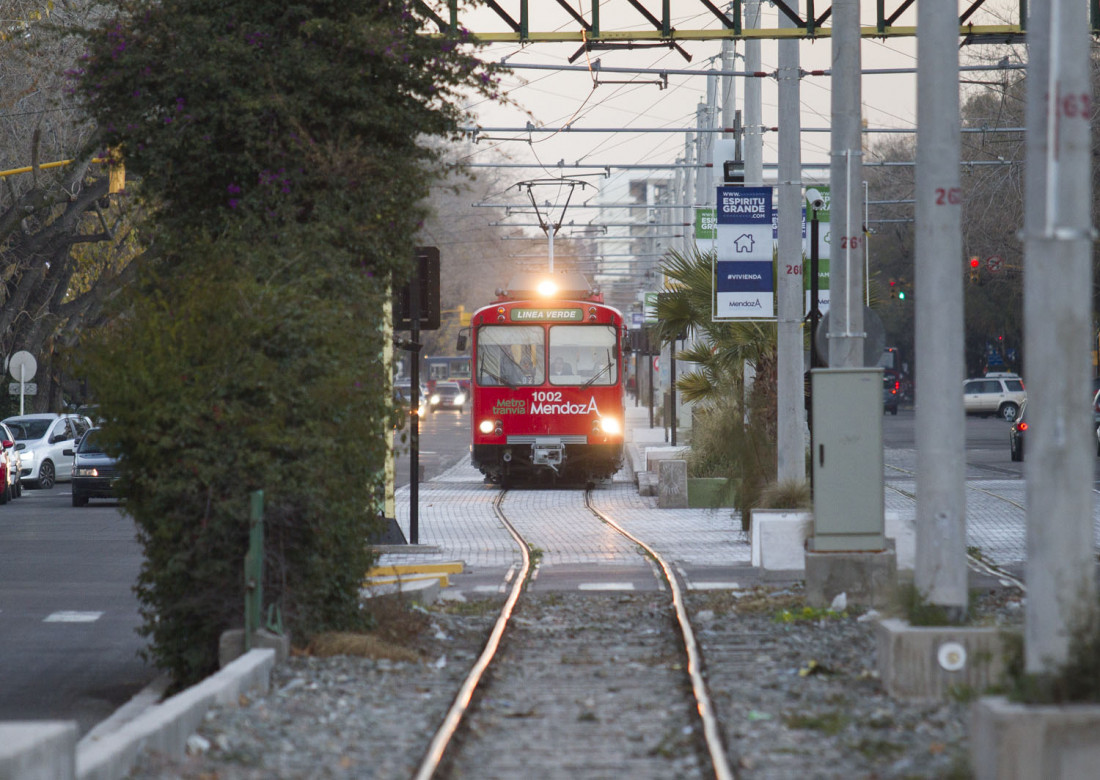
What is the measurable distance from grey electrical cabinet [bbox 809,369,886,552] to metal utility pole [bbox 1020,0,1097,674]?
5128 millimetres

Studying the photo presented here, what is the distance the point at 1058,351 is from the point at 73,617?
9.32 metres

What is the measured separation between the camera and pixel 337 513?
9711 mm

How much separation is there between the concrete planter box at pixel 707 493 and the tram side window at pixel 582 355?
386 cm

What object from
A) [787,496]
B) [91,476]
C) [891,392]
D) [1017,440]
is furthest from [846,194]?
[891,392]

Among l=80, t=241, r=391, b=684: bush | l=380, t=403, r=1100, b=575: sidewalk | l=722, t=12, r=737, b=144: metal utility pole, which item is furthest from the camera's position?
l=722, t=12, r=737, b=144: metal utility pole

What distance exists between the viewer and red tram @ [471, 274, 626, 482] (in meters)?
29.0

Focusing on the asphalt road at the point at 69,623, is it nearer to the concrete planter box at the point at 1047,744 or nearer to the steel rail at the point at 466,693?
the steel rail at the point at 466,693

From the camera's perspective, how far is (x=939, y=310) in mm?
9555

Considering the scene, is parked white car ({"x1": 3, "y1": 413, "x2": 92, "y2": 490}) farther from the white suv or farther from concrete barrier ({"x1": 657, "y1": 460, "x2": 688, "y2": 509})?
the white suv

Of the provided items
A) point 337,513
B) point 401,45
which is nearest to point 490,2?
point 401,45

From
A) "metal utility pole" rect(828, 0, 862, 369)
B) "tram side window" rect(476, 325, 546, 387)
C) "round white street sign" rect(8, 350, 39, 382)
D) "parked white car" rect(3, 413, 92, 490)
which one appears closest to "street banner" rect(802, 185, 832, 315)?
"metal utility pole" rect(828, 0, 862, 369)

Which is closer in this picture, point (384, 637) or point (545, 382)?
point (384, 637)

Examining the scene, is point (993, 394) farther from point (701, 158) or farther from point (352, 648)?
point (352, 648)

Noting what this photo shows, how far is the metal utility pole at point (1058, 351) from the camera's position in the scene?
6832 mm
